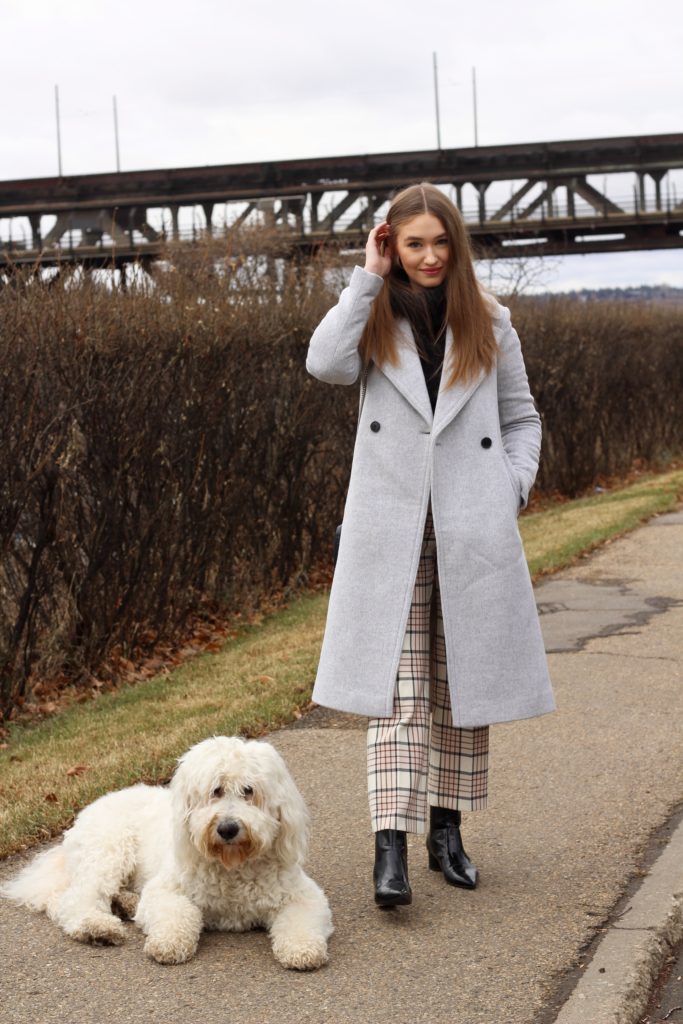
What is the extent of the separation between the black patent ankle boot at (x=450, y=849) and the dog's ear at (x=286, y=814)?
27.3 inches

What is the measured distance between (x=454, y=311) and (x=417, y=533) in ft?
2.22

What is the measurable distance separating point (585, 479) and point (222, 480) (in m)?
11.6

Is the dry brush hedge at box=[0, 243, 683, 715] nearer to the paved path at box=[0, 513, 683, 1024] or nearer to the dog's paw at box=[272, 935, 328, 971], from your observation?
the paved path at box=[0, 513, 683, 1024]

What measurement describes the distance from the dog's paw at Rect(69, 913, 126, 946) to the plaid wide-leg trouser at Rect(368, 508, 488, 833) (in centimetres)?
80

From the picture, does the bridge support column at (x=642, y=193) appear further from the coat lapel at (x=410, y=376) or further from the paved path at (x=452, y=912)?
the coat lapel at (x=410, y=376)

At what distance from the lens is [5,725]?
838 centimetres

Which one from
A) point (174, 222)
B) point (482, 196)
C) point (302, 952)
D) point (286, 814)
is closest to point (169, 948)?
point (302, 952)

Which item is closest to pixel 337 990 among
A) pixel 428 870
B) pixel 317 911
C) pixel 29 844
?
pixel 317 911

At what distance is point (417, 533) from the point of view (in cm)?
430

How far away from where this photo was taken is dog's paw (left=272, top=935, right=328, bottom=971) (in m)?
3.87

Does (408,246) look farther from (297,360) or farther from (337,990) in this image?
(297,360)

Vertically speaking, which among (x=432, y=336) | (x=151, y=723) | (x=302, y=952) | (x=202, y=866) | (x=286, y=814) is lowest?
(x=151, y=723)

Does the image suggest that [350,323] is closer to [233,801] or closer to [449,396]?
[449,396]

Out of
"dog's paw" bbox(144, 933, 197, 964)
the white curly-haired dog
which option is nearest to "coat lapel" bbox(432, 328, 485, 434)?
the white curly-haired dog
